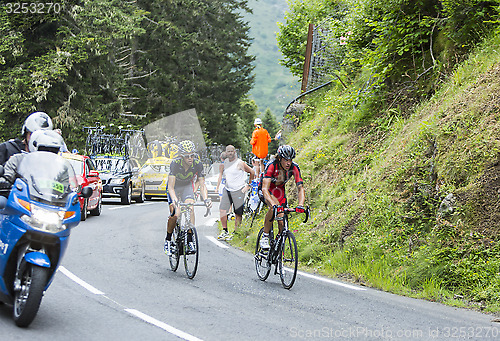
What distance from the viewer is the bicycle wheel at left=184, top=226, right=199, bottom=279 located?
31.9ft

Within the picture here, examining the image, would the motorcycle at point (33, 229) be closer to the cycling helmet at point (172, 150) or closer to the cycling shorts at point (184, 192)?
the cycling shorts at point (184, 192)

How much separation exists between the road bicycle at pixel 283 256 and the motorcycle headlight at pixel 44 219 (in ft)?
12.5

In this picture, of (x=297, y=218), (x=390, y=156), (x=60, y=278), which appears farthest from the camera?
(x=297, y=218)

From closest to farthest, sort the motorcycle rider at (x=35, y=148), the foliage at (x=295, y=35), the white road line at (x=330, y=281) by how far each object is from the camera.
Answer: the motorcycle rider at (x=35, y=148)
the white road line at (x=330, y=281)
the foliage at (x=295, y=35)

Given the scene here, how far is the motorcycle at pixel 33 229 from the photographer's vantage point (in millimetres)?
6035

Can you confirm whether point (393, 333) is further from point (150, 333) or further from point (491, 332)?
point (150, 333)

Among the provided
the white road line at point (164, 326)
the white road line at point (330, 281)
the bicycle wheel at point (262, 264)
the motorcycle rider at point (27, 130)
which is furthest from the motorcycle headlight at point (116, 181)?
the white road line at point (164, 326)

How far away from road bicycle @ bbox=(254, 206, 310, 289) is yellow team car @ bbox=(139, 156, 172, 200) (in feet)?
63.5

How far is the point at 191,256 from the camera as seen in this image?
9.88 meters

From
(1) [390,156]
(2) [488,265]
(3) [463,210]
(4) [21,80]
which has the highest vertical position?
(4) [21,80]

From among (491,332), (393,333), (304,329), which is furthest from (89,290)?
(491,332)

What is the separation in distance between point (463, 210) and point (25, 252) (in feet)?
20.5

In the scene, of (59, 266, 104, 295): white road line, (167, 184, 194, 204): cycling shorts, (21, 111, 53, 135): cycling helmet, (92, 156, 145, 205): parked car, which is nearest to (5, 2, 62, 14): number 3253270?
(92, 156, 145, 205): parked car

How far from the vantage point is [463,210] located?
934 cm
